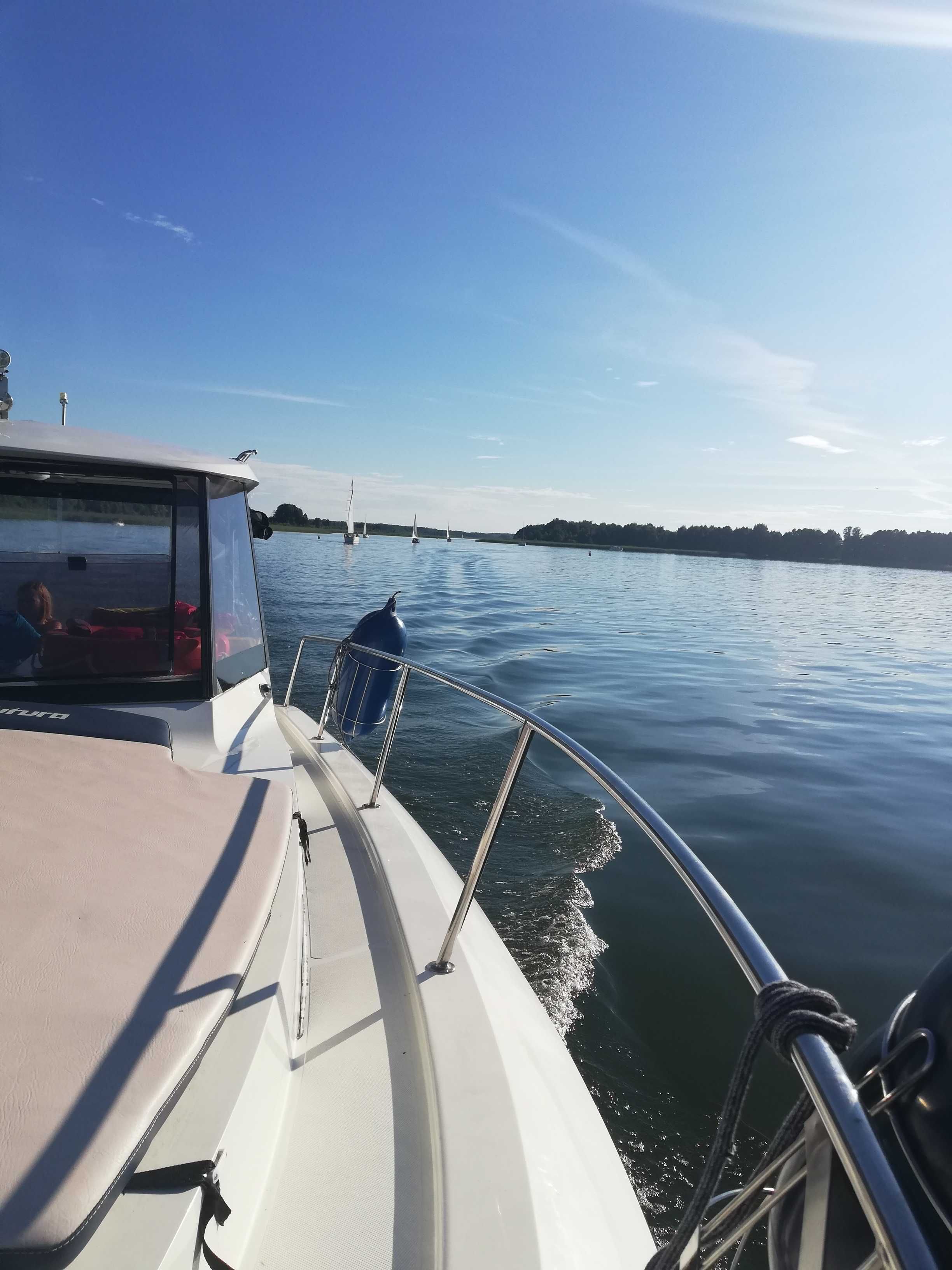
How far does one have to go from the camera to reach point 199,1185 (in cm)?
91

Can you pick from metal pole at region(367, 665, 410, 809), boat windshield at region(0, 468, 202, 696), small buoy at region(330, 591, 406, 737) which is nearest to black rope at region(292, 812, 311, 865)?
metal pole at region(367, 665, 410, 809)

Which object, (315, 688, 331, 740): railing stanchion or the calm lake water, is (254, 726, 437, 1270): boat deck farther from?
(315, 688, 331, 740): railing stanchion

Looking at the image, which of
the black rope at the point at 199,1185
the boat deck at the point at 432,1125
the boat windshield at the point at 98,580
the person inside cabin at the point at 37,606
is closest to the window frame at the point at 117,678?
the boat windshield at the point at 98,580

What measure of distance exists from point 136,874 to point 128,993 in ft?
1.02

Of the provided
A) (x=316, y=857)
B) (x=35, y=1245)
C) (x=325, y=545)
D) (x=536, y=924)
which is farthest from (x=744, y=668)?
(x=325, y=545)

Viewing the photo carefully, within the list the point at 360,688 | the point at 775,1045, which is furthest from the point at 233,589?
the point at 775,1045

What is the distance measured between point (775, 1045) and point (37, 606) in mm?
2683

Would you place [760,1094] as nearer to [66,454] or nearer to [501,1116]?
[501,1116]

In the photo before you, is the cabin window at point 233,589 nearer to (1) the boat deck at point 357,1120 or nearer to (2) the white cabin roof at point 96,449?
(2) the white cabin roof at point 96,449

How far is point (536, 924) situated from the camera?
3539 millimetres

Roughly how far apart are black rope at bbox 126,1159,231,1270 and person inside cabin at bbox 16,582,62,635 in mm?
2044

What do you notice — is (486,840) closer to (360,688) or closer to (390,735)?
(390,735)

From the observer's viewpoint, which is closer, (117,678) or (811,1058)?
(811,1058)

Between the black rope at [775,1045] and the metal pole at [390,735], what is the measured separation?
2076 mm
